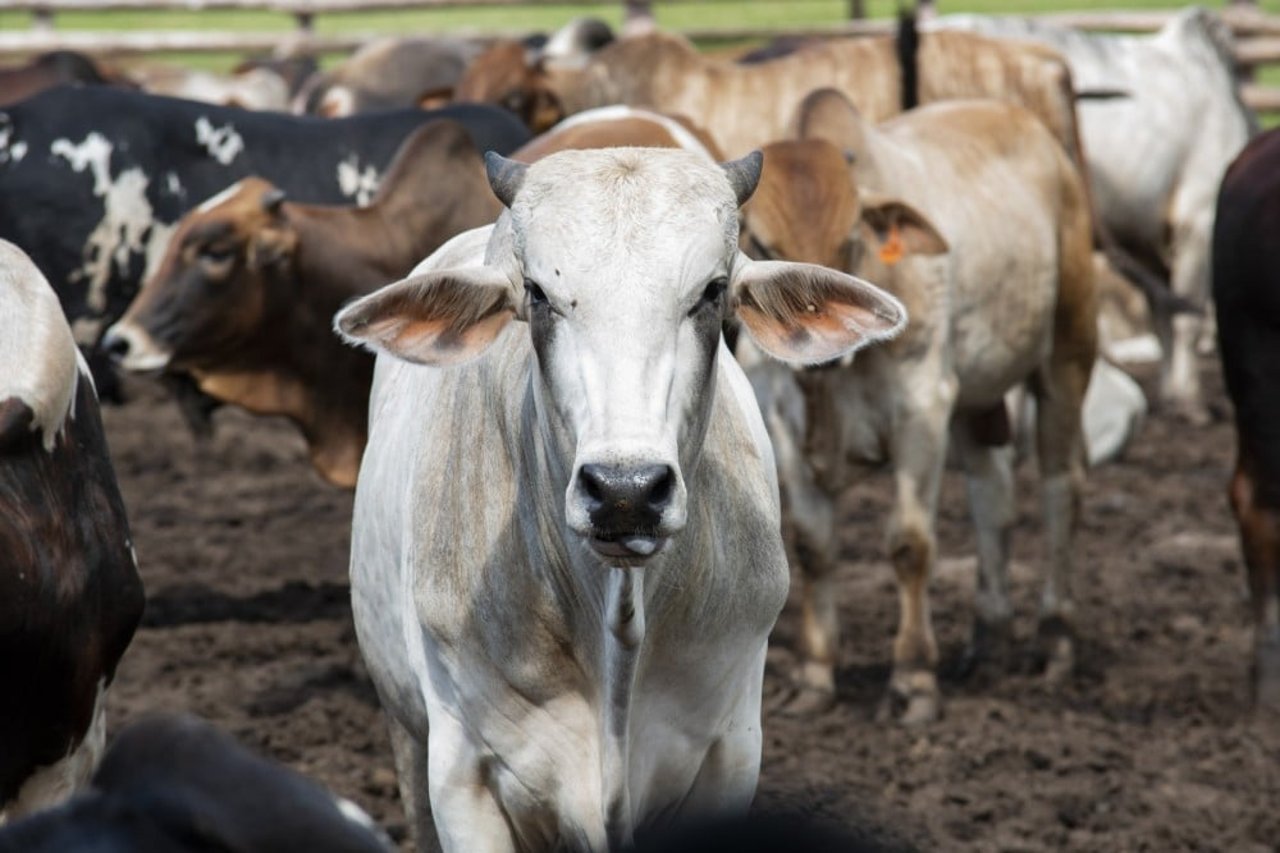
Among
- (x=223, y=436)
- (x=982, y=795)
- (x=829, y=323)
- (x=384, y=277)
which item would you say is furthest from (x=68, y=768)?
(x=223, y=436)

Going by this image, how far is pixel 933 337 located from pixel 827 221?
0.54 meters

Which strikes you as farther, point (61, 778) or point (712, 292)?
point (61, 778)

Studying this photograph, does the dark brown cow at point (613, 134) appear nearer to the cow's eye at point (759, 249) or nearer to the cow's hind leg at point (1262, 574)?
the cow's eye at point (759, 249)

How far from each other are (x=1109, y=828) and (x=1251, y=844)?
0.34m

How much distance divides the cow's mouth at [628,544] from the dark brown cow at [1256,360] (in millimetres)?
3330

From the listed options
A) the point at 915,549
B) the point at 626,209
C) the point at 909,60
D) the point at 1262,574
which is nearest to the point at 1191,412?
the point at 909,60

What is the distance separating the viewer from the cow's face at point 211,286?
6.35m

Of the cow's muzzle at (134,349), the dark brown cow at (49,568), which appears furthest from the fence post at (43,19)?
the dark brown cow at (49,568)

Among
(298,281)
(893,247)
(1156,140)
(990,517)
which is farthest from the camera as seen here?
(1156,140)

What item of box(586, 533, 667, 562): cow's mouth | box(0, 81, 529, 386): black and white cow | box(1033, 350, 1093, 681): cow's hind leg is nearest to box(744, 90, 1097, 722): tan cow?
box(1033, 350, 1093, 681): cow's hind leg

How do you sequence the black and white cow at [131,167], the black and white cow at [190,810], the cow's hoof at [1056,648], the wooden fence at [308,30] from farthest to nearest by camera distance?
1. the wooden fence at [308,30]
2. the black and white cow at [131,167]
3. the cow's hoof at [1056,648]
4. the black and white cow at [190,810]

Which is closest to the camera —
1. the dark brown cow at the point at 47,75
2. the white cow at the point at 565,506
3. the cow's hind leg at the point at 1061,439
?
the white cow at the point at 565,506

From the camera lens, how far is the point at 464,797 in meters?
3.32

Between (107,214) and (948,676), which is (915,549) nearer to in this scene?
(948,676)
